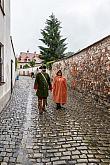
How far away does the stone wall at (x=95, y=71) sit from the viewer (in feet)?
38.4

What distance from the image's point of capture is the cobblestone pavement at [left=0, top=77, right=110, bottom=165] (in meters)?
5.55

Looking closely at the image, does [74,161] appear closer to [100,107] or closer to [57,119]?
[57,119]

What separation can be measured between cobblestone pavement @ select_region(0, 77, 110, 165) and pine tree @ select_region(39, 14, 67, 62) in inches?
1536

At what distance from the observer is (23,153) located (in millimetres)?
5898

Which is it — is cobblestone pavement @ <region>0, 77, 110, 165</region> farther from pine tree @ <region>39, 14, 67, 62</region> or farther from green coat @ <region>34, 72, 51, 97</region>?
pine tree @ <region>39, 14, 67, 62</region>

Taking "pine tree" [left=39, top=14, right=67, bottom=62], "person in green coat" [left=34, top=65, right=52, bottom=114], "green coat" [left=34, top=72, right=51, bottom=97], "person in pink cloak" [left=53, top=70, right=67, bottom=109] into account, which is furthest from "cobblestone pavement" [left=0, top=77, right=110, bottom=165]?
"pine tree" [left=39, top=14, right=67, bottom=62]

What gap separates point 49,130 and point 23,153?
2.08 m

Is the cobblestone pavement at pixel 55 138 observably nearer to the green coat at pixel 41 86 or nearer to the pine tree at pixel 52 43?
the green coat at pixel 41 86

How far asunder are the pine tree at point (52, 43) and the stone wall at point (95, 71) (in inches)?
1191

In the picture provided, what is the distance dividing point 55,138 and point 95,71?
7087mm

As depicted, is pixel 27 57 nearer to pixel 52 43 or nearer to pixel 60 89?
pixel 52 43

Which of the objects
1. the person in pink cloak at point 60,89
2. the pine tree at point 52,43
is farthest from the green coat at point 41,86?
the pine tree at point 52,43

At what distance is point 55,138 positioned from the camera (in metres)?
7.05

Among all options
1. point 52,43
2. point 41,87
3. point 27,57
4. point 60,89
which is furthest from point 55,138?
point 27,57
